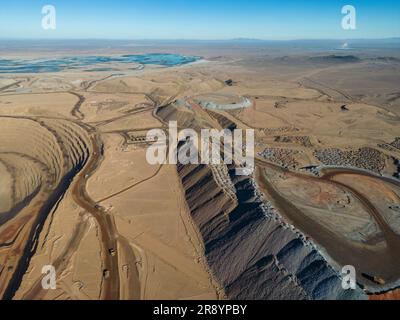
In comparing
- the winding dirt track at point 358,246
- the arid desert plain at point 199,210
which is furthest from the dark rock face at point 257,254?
the winding dirt track at point 358,246

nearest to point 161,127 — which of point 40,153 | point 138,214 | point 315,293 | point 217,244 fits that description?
point 40,153

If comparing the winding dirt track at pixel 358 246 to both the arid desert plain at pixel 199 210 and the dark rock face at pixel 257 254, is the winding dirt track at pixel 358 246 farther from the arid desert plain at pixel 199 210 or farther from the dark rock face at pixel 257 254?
the dark rock face at pixel 257 254

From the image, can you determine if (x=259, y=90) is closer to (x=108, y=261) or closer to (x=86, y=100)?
(x=86, y=100)

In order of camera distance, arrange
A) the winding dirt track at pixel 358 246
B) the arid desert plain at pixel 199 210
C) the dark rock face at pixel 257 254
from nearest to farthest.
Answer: the dark rock face at pixel 257 254 → the arid desert plain at pixel 199 210 → the winding dirt track at pixel 358 246

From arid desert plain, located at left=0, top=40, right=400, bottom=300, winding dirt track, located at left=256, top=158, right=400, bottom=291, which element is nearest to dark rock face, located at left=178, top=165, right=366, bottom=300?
arid desert plain, located at left=0, top=40, right=400, bottom=300

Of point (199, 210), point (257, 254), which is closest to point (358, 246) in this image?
point (257, 254)

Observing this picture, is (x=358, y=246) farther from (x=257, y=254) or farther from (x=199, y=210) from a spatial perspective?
(x=199, y=210)
